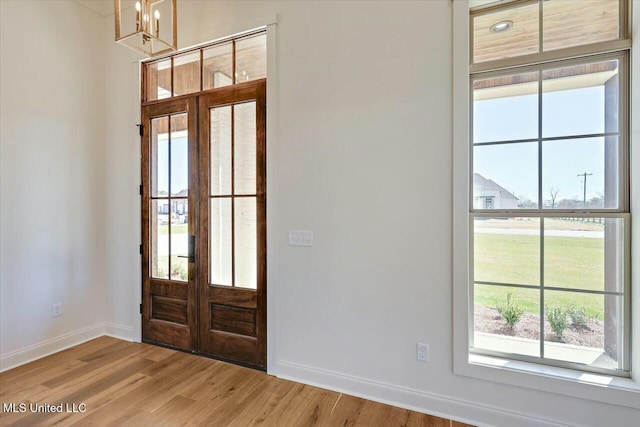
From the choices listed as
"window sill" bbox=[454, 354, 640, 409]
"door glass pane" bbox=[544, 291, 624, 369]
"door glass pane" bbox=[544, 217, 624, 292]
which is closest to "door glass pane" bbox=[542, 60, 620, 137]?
"door glass pane" bbox=[544, 217, 624, 292]

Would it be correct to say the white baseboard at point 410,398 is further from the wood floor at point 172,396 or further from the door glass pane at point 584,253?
the door glass pane at point 584,253

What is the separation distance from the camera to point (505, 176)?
1.97m

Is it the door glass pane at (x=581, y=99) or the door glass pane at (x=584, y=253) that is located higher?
the door glass pane at (x=581, y=99)

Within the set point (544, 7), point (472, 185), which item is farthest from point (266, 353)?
point (544, 7)

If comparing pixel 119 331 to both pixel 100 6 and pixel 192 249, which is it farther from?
pixel 100 6

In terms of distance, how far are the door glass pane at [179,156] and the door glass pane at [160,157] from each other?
82mm

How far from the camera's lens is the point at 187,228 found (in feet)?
9.43

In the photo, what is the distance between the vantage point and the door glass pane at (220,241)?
2689mm

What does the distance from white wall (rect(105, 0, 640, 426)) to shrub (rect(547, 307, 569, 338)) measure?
0.38 metres

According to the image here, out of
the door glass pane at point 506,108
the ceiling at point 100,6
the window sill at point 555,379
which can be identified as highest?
the ceiling at point 100,6

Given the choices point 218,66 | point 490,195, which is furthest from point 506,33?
point 218,66

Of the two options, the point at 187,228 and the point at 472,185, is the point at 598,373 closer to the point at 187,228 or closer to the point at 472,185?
the point at 472,185

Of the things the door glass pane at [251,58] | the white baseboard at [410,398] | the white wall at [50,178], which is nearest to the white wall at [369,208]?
the white baseboard at [410,398]

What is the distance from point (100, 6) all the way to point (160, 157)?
1.79m
